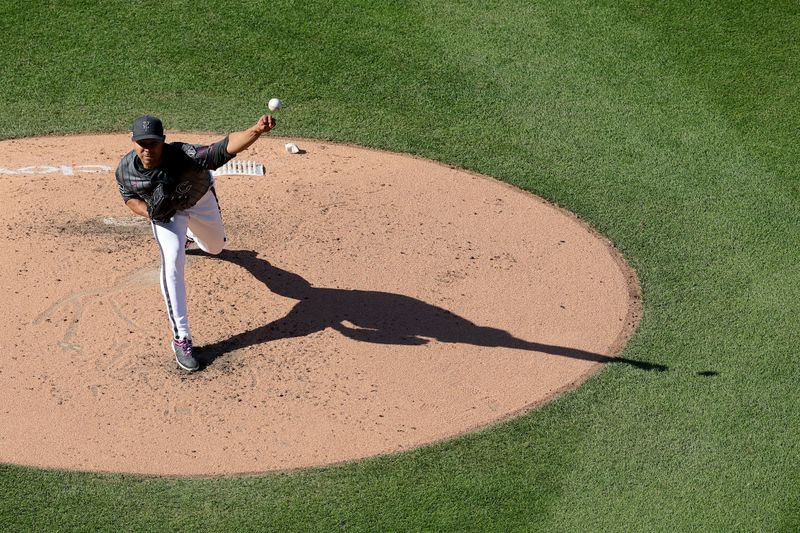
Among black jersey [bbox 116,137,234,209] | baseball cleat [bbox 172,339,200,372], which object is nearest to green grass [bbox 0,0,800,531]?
baseball cleat [bbox 172,339,200,372]

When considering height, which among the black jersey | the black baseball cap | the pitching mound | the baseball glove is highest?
the black baseball cap

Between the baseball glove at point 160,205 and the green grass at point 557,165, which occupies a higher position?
the baseball glove at point 160,205

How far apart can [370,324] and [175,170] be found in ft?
5.98

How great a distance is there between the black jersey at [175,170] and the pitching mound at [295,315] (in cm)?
106

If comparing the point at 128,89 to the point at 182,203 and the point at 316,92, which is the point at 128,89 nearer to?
the point at 316,92

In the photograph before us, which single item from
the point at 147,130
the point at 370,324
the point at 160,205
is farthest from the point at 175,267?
the point at 370,324

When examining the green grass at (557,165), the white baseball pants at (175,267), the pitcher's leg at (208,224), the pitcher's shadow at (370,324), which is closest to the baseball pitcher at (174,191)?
the white baseball pants at (175,267)

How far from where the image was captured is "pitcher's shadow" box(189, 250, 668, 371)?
797 centimetres

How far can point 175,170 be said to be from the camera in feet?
24.6

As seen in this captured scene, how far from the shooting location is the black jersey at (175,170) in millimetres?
7414

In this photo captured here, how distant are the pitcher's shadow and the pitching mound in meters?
0.02

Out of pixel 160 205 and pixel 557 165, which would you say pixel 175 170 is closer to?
pixel 160 205

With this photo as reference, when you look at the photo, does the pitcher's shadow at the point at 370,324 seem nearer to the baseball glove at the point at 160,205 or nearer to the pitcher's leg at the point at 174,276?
the pitcher's leg at the point at 174,276

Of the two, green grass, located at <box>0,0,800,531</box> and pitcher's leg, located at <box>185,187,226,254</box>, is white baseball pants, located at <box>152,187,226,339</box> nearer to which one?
pitcher's leg, located at <box>185,187,226,254</box>
